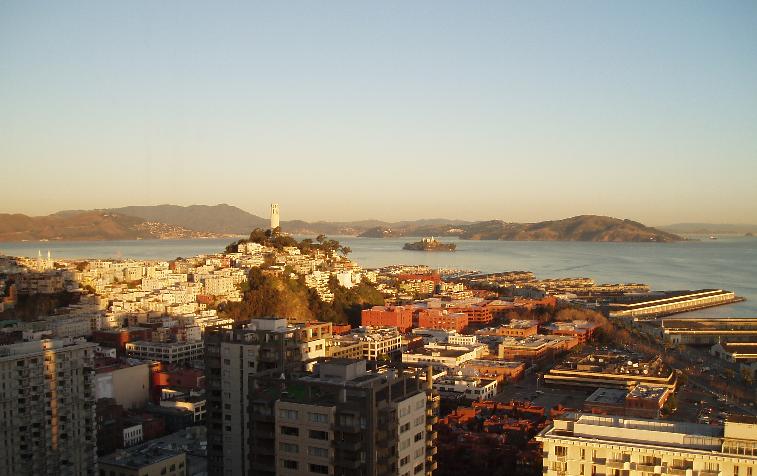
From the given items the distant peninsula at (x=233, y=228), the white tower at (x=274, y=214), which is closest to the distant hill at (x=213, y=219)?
the distant peninsula at (x=233, y=228)

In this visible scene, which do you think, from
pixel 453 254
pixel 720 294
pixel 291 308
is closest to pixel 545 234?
pixel 453 254

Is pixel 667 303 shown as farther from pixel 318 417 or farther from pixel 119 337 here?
pixel 318 417

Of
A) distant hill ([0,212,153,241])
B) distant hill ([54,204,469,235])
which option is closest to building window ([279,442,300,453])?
distant hill ([0,212,153,241])

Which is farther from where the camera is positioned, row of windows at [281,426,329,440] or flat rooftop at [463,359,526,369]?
flat rooftop at [463,359,526,369]

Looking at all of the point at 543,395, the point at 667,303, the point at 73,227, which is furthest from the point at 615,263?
the point at 543,395

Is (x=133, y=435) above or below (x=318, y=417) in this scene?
below

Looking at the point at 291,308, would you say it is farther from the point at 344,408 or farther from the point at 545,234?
the point at 545,234

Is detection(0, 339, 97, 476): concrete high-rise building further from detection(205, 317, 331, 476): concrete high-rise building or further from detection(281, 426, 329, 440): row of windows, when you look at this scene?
detection(281, 426, 329, 440): row of windows
